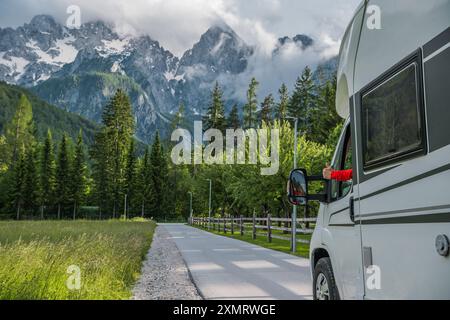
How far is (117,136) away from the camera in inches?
3637

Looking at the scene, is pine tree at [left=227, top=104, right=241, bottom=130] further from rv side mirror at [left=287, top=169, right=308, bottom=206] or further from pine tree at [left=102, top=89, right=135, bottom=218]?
rv side mirror at [left=287, top=169, right=308, bottom=206]

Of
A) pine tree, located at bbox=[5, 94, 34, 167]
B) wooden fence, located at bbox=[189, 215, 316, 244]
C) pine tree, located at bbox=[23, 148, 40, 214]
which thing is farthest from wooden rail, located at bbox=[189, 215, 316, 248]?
pine tree, located at bbox=[5, 94, 34, 167]

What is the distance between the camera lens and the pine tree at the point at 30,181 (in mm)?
78625

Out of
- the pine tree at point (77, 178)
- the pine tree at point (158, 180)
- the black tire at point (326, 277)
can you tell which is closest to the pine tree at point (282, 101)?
the pine tree at point (158, 180)

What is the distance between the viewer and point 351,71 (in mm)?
4316

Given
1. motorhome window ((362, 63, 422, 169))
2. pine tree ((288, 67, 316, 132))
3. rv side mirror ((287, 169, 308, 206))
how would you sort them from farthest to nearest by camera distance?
pine tree ((288, 67, 316, 132))
rv side mirror ((287, 169, 308, 206))
motorhome window ((362, 63, 422, 169))

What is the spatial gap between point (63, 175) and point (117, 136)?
1285 centimetres

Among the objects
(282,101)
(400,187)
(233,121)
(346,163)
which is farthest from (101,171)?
(400,187)

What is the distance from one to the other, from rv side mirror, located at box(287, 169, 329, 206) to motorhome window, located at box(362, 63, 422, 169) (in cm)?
103

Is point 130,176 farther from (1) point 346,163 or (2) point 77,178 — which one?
(1) point 346,163

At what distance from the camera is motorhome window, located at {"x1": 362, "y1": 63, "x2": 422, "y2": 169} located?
3.09 m

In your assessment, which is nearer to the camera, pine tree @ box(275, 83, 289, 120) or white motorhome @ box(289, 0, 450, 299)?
white motorhome @ box(289, 0, 450, 299)

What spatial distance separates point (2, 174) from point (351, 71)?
86.0 meters
